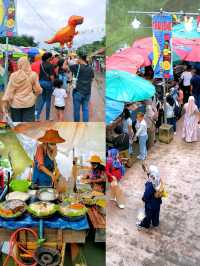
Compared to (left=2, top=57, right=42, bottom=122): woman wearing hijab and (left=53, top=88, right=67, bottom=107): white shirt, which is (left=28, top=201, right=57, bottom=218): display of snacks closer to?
(left=2, top=57, right=42, bottom=122): woman wearing hijab

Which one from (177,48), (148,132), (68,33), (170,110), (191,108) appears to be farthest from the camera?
(177,48)

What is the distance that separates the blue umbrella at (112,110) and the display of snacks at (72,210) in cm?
210

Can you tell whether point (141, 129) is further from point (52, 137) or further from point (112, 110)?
point (52, 137)

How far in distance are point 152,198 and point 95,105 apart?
5.06 feet

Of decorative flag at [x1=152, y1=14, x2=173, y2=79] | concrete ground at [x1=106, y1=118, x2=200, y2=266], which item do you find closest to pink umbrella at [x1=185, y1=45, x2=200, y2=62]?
decorative flag at [x1=152, y1=14, x2=173, y2=79]

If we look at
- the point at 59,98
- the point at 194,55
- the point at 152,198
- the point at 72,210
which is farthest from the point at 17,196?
the point at 194,55

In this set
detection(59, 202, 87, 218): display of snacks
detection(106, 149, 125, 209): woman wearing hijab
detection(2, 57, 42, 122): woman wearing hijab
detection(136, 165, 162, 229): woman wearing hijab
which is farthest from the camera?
detection(106, 149, 125, 209): woman wearing hijab

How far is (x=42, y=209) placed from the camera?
2.43 metres

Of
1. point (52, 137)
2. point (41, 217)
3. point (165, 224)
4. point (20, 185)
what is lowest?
point (165, 224)

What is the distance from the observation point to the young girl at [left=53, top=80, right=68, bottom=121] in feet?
8.26

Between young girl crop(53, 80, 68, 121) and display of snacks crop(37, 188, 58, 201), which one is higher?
young girl crop(53, 80, 68, 121)

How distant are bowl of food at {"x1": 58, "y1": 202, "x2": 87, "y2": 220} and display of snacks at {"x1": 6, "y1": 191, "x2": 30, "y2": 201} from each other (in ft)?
0.88

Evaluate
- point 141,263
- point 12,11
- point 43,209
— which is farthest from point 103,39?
point 141,263

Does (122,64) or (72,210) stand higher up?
(122,64)
